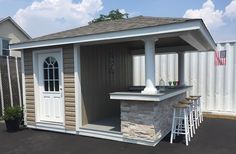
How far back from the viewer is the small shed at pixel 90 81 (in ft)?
15.0

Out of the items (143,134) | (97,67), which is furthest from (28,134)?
(143,134)

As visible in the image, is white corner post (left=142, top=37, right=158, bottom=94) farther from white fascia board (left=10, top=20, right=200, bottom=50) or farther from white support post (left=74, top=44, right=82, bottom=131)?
white support post (left=74, top=44, right=82, bottom=131)

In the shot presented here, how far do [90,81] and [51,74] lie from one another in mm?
1050

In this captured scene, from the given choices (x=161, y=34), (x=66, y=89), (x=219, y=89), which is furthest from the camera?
(x=219, y=89)

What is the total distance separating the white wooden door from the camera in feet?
18.8

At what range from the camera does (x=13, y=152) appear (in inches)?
173

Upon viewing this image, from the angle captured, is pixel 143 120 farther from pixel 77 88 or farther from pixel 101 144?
Result: pixel 77 88

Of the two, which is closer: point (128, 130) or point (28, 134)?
point (128, 130)

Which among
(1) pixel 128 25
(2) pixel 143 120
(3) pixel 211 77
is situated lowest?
(2) pixel 143 120

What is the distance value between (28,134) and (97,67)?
2446mm

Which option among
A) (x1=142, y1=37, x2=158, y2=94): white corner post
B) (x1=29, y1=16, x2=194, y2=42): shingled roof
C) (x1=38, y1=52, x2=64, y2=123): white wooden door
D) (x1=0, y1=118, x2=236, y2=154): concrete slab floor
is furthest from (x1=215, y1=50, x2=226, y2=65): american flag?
(x1=38, y1=52, x2=64, y2=123): white wooden door

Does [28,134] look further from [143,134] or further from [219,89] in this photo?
[219,89]

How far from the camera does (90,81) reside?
228 inches

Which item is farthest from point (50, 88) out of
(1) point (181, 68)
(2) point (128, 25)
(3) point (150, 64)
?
(1) point (181, 68)
